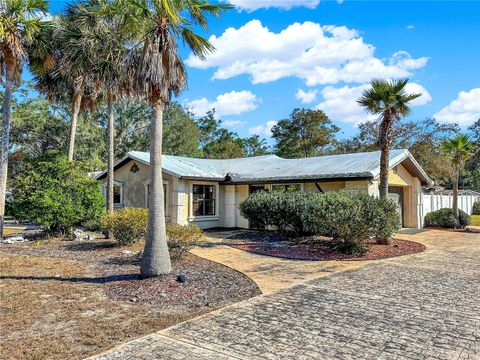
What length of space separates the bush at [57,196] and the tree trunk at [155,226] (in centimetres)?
742

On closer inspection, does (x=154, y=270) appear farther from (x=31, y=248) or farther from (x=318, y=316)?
(x=31, y=248)

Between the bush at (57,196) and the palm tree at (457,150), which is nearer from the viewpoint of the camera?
the bush at (57,196)

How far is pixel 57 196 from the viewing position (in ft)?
46.6

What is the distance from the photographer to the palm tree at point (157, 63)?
818 cm

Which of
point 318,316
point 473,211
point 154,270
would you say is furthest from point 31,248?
point 473,211

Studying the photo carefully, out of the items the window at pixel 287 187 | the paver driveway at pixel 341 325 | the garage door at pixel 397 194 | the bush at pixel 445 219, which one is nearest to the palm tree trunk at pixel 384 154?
the window at pixel 287 187

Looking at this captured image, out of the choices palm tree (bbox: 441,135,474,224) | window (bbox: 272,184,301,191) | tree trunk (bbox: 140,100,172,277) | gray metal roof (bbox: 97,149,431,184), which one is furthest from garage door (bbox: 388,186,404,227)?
tree trunk (bbox: 140,100,172,277)

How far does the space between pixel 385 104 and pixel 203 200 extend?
32.1 feet

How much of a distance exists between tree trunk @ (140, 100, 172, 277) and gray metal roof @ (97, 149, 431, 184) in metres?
9.03

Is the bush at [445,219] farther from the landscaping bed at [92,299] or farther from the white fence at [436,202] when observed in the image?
the landscaping bed at [92,299]

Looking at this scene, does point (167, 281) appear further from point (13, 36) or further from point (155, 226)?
point (13, 36)

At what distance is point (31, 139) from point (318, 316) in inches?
1202

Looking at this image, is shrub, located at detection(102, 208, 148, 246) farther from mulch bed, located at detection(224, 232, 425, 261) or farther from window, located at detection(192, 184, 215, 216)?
window, located at detection(192, 184, 215, 216)

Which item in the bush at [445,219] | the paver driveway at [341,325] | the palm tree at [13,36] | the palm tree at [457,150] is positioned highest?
the palm tree at [13,36]
